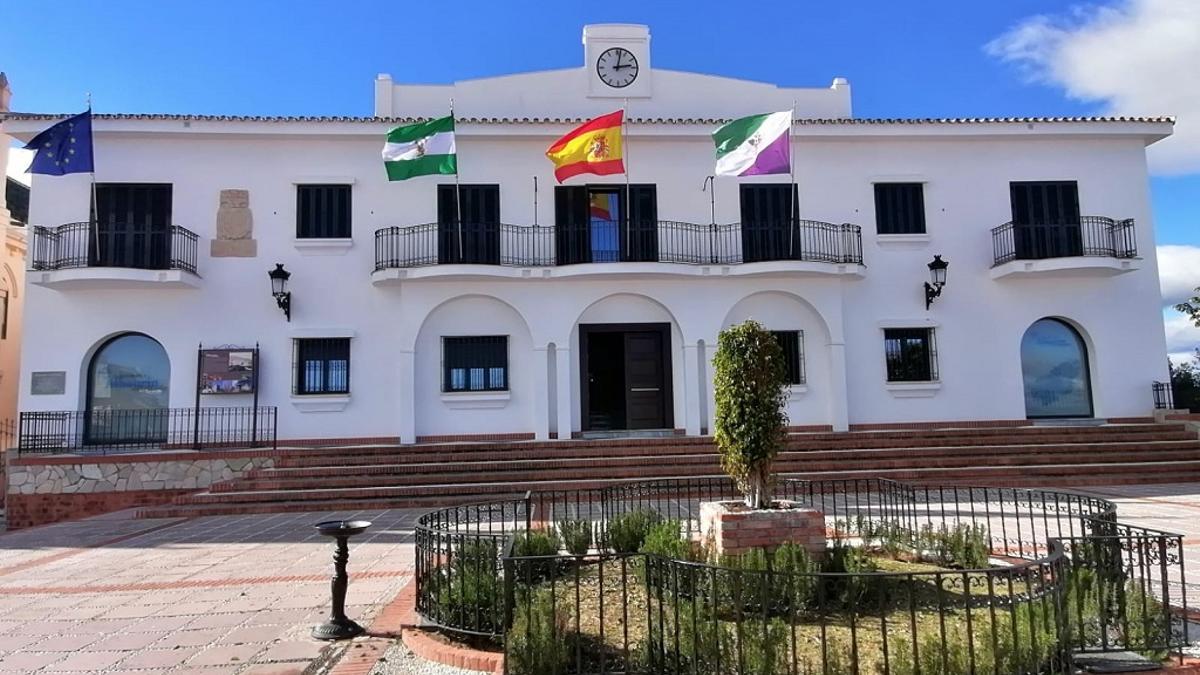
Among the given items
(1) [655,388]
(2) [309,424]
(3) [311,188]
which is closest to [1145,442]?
(1) [655,388]

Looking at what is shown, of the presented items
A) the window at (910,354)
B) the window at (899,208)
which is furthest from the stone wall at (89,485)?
the window at (899,208)

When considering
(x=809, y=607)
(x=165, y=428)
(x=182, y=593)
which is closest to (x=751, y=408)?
(x=809, y=607)

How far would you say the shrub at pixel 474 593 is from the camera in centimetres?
489

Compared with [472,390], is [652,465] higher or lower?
lower

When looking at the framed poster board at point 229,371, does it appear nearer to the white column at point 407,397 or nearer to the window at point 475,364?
the white column at point 407,397

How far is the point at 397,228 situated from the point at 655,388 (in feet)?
21.7

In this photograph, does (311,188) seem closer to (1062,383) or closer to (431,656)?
(431,656)

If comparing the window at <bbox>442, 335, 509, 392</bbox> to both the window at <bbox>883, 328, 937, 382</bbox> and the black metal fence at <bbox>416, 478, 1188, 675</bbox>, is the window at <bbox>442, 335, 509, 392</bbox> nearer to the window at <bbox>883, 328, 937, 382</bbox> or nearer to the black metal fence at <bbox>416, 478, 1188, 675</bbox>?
the window at <bbox>883, 328, 937, 382</bbox>

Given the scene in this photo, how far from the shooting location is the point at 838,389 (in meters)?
16.0

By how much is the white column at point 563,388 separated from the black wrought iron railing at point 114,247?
25.7 feet

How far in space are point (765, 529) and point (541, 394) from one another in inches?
386

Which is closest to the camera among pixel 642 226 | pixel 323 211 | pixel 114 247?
pixel 114 247

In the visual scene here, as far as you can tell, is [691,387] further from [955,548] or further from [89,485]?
[89,485]

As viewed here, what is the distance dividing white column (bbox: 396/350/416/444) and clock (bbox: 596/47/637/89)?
7.91 meters
